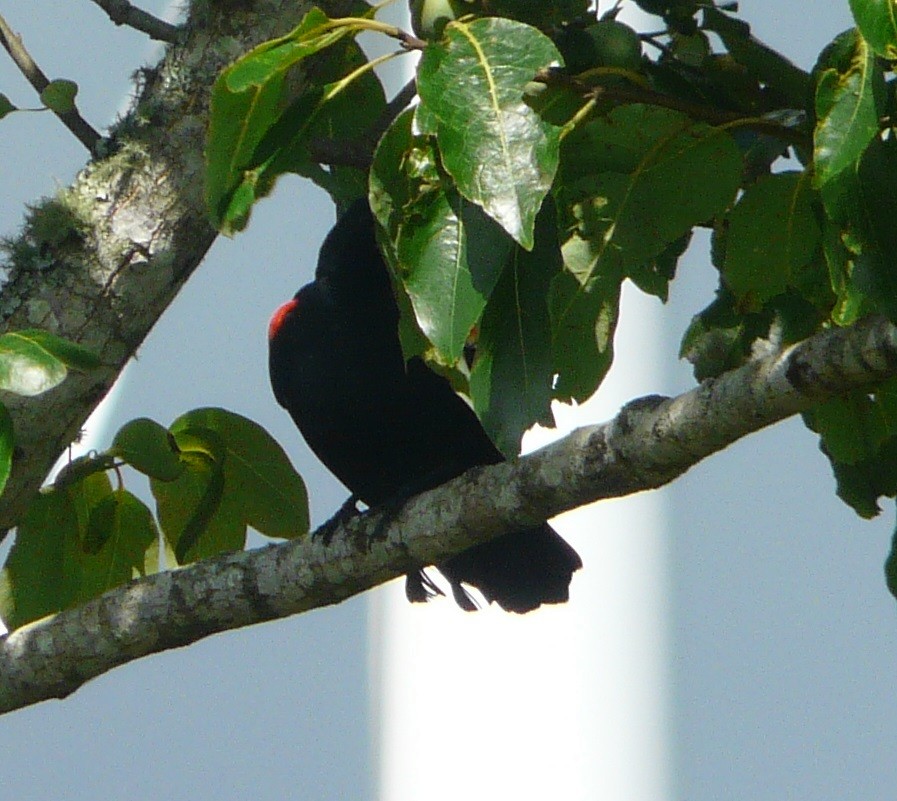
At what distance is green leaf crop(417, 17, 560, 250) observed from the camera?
3.91 ft

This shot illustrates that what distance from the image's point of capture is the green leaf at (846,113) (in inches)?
45.5

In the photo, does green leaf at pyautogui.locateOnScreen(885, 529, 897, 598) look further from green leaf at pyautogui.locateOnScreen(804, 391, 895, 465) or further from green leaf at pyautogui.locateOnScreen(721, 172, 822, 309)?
green leaf at pyautogui.locateOnScreen(721, 172, 822, 309)

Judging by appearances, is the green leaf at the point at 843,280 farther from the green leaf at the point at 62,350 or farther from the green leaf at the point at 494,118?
the green leaf at the point at 62,350

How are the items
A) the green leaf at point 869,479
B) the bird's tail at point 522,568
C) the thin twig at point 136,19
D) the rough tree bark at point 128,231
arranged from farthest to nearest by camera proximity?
the bird's tail at point 522,568 → the thin twig at point 136,19 → the rough tree bark at point 128,231 → the green leaf at point 869,479

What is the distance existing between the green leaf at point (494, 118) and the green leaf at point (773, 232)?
406 mm

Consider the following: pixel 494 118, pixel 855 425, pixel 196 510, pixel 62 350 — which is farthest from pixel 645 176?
pixel 196 510

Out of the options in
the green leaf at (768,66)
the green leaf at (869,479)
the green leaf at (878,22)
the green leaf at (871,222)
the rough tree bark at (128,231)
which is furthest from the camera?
the rough tree bark at (128,231)

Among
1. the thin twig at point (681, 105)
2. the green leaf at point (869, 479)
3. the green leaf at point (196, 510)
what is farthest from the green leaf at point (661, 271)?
the green leaf at point (196, 510)

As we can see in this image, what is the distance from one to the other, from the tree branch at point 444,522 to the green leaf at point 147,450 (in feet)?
0.57

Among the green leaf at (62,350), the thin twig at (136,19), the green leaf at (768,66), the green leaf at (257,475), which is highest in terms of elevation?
the thin twig at (136,19)

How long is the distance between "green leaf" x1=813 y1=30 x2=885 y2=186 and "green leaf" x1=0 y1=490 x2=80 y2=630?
1.30 metres

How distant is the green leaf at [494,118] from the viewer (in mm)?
1191

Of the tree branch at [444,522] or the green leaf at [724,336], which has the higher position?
the green leaf at [724,336]

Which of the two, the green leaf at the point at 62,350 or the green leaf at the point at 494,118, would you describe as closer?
the green leaf at the point at 494,118
